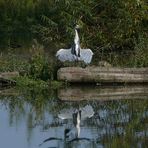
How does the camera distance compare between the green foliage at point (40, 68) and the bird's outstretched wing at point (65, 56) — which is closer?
the green foliage at point (40, 68)

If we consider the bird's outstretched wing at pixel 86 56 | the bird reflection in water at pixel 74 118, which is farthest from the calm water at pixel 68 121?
the bird's outstretched wing at pixel 86 56

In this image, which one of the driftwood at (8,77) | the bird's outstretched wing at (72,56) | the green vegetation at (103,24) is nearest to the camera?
the driftwood at (8,77)

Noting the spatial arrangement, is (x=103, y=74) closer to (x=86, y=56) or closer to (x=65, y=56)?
(x=86, y=56)

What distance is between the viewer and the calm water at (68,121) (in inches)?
384

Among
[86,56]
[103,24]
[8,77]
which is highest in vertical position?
[103,24]

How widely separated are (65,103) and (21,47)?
47.5 feet

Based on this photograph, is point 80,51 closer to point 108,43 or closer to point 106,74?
point 106,74

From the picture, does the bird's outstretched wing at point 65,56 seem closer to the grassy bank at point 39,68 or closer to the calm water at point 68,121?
the grassy bank at point 39,68

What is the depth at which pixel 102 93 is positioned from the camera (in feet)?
47.9

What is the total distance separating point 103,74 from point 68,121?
4052mm

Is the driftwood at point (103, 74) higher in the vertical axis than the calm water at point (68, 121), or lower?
higher

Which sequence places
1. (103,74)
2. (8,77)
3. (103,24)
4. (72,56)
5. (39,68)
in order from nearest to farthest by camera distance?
(103,74) < (8,77) < (39,68) < (72,56) < (103,24)

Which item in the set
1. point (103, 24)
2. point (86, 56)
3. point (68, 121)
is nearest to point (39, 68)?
point (86, 56)

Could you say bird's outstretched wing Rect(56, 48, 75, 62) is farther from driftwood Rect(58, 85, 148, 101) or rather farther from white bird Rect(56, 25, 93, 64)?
driftwood Rect(58, 85, 148, 101)
